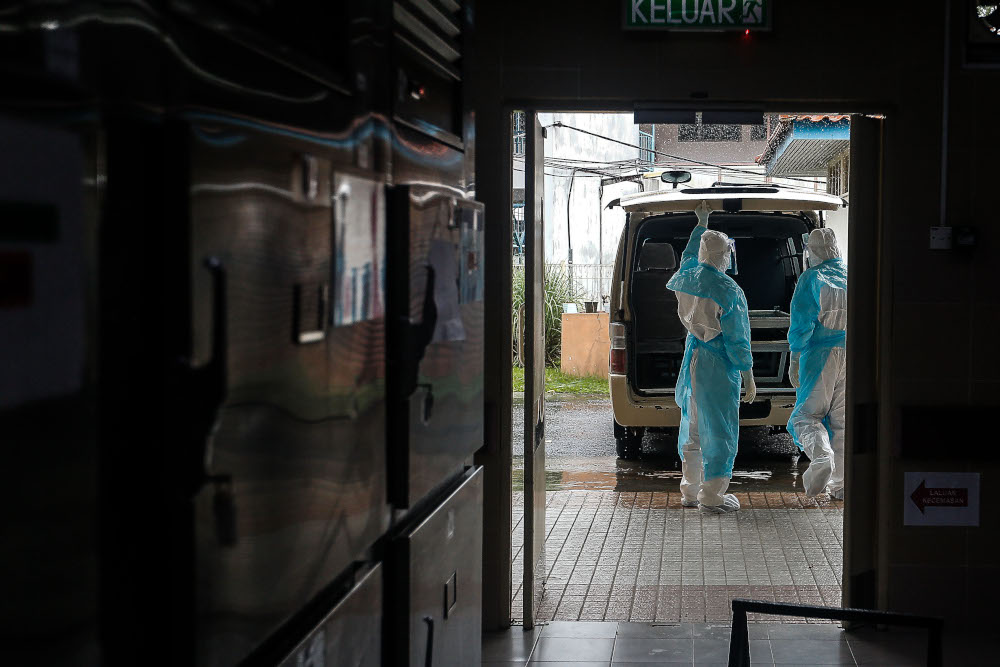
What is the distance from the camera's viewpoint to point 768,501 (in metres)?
7.61

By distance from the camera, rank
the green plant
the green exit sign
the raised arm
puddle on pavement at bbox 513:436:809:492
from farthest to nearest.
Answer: the green plant < puddle on pavement at bbox 513:436:809:492 < the raised arm < the green exit sign

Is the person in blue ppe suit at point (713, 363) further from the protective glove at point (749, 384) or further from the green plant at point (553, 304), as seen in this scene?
the green plant at point (553, 304)

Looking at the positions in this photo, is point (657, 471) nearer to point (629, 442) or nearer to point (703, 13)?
point (629, 442)

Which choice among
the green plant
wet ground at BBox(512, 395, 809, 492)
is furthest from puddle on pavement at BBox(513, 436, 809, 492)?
the green plant

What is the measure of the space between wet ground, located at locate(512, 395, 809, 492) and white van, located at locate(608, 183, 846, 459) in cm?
41

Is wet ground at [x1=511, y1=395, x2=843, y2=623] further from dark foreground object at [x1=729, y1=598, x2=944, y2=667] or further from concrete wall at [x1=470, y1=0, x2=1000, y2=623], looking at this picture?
dark foreground object at [x1=729, y1=598, x2=944, y2=667]

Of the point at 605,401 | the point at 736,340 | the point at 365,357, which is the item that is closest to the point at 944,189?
the point at 736,340

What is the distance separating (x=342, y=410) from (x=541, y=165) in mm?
3223

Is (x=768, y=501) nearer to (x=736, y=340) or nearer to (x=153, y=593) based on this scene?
(x=736, y=340)

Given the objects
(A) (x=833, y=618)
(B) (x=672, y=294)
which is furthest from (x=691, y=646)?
(B) (x=672, y=294)

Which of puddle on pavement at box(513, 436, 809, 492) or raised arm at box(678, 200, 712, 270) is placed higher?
raised arm at box(678, 200, 712, 270)

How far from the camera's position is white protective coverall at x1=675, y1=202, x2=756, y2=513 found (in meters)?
7.09

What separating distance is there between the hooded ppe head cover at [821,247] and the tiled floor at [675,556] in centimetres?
178

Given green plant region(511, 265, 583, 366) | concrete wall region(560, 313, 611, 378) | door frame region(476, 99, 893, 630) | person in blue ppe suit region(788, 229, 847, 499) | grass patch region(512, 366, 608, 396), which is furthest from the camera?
green plant region(511, 265, 583, 366)
